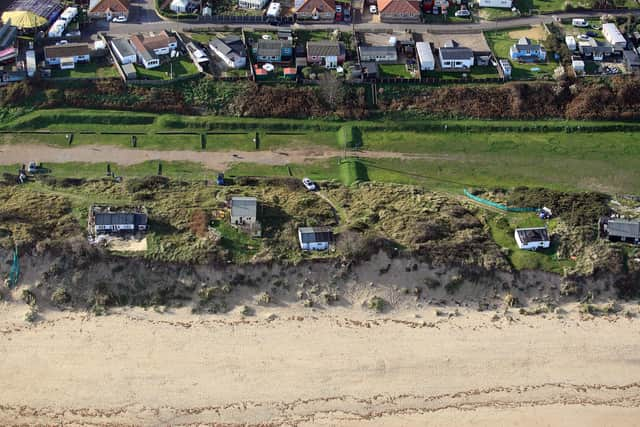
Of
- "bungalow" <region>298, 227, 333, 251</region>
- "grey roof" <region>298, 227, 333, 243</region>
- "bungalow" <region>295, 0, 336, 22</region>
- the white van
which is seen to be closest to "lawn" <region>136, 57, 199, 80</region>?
"bungalow" <region>295, 0, 336, 22</region>

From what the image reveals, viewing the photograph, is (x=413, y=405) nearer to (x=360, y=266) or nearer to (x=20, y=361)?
(x=360, y=266)

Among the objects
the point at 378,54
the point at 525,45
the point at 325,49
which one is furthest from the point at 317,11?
the point at 525,45

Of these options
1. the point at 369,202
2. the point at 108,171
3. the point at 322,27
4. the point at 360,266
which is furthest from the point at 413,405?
the point at 322,27

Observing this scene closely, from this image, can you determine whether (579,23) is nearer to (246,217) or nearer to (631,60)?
(631,60)

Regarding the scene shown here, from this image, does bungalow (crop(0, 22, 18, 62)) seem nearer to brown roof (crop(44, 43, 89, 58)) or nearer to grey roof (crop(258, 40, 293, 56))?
brown roof (crop(44, 43, 89, 58))

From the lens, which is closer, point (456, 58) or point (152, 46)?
point (152, 46)

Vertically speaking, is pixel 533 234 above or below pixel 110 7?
below

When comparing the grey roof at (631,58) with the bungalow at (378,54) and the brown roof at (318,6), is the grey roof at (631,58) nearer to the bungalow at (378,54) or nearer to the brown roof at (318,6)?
the bungalow at (378,54)
